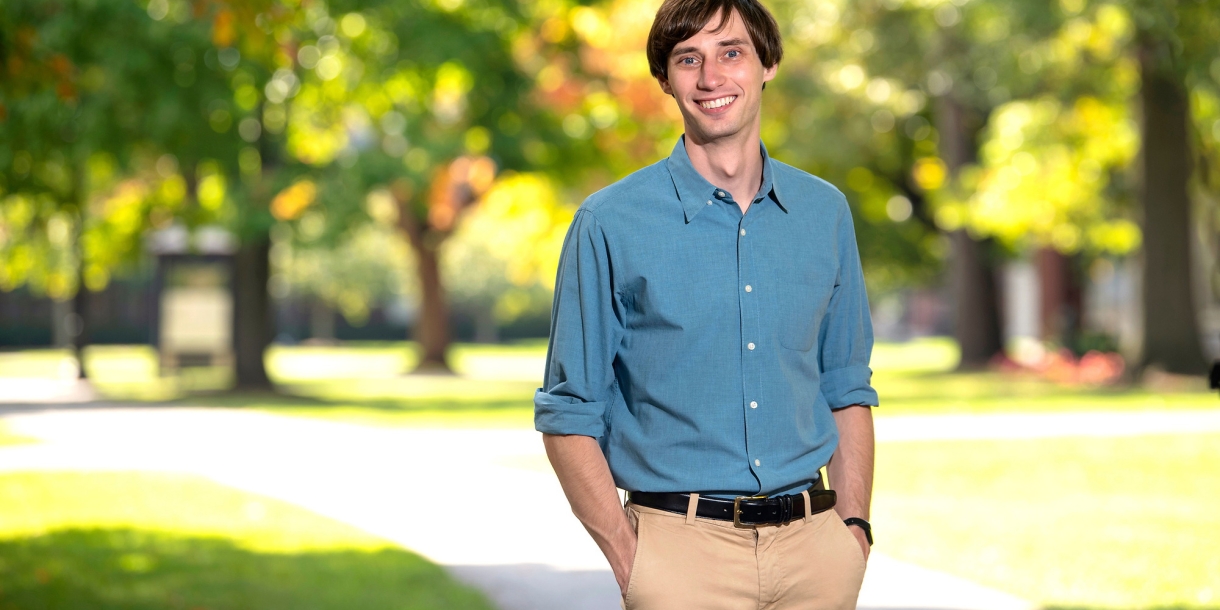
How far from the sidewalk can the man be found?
4003mm

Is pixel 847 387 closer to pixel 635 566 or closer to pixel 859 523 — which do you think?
pixel 859 523

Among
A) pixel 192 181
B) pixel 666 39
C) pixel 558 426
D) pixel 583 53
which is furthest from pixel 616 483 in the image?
pixel 583 53

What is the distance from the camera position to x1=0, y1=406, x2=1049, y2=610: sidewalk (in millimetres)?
7336

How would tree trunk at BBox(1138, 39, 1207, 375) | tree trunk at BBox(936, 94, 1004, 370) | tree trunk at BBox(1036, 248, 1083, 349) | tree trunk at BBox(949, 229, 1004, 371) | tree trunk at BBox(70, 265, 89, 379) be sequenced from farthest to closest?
tree trunk at BBox(1036, 248, 1083, 349), tree trunk at BBox(949, 229, 1004, 371), tree trunk at BBox(936, 94, 1004, 370), tree trunk at BBox(70, 265, 89, 379), tree trunk at BBox(1138, 39, 1207, 375)

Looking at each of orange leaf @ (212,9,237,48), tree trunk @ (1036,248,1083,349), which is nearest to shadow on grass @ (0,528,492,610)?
orange leaf @ (212,9,237,48)

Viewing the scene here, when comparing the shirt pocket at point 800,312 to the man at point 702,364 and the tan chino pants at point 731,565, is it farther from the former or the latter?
the tan chino pants at point 731,565

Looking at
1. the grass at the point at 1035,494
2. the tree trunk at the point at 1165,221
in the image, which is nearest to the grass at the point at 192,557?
the grass at the point at 1035,494

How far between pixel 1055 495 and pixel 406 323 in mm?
62303

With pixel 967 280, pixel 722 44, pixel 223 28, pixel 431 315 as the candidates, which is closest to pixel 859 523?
pixel 722 44

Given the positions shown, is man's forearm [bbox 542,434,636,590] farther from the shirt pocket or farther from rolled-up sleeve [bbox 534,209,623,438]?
the shirt pocket

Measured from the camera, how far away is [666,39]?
117 inches

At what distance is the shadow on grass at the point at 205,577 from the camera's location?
23.6 feet

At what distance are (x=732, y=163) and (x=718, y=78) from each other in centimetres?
19

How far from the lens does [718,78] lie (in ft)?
9.56
